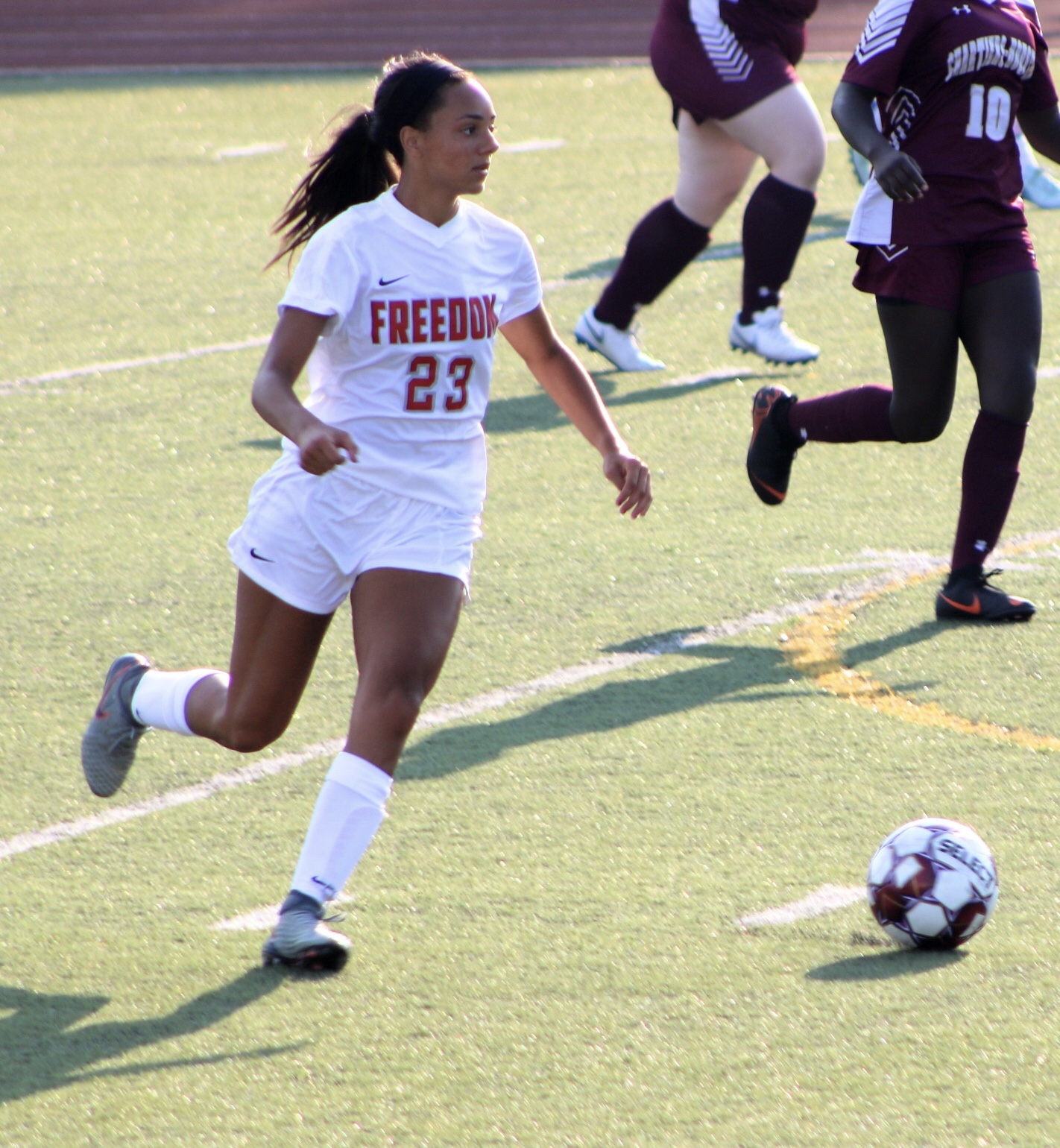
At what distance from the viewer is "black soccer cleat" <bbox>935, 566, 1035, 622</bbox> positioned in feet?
20.0

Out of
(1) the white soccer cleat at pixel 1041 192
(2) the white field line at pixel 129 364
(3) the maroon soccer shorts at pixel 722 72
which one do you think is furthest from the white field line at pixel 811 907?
(1) the white soccer cleat at pixel 1041 192

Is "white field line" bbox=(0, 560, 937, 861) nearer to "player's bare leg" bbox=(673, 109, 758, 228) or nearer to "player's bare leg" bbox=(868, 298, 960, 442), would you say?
"player's bare leg" bbox=(868, 298, 960, 442)

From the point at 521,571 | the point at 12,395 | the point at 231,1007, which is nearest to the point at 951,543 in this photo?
the point at 521,571

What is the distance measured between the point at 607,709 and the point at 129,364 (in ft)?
17.2

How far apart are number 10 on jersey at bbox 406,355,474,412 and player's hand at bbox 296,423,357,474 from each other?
0.42 metres

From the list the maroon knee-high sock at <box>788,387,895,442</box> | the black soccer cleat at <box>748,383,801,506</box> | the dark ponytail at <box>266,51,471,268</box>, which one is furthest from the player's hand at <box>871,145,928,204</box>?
the dark ponytail at <box>266,51,471,268</box>

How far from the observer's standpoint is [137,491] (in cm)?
782

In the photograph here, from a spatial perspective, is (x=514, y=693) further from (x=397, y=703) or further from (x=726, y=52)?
(x=726, y=52)

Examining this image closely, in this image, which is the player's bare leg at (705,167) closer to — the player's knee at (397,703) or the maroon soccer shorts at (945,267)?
the maroon soccer shorts at (945,267)

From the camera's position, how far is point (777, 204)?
30.2 feet

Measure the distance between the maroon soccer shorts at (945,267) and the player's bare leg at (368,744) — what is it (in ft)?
8.08

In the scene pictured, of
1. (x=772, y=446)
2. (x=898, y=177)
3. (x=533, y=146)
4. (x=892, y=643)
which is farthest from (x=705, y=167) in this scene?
(x=533, y=146)

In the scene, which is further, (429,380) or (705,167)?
(705,167)

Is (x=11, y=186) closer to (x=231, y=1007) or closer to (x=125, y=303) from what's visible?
(x=125, y=303)
